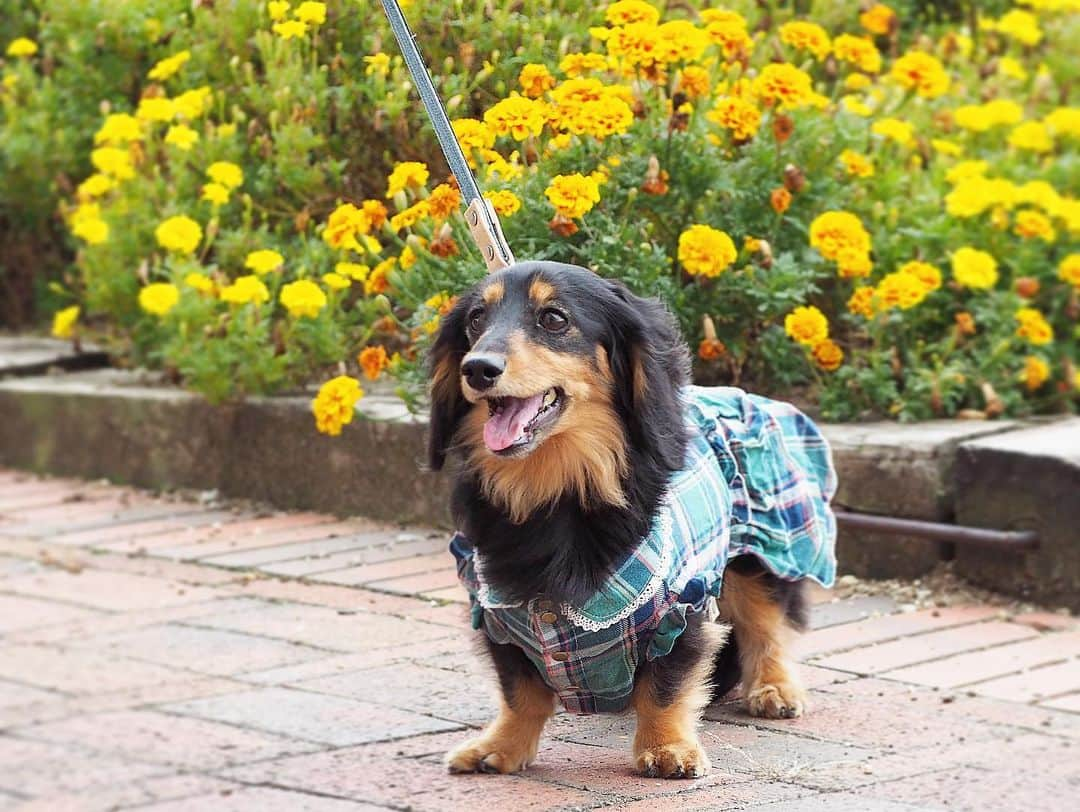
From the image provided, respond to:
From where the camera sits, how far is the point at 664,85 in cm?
462

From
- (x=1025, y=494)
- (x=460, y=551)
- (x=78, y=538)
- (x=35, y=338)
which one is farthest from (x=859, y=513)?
(x=35, y=338)

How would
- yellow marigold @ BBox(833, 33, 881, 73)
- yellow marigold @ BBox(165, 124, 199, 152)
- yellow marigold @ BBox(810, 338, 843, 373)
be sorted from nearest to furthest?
yellow marigold @ BBox(810, 338, 843, 373), yellow marigold @ BBox(833, 33, 881, 73), yellow marigold @ BBox(165, 124, 199, 152)

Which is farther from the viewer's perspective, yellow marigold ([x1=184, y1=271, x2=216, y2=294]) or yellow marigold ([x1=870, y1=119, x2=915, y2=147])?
yellow marigold ([x1=184, y1=271, x2=216, y2=294])

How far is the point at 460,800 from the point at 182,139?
3.32 m

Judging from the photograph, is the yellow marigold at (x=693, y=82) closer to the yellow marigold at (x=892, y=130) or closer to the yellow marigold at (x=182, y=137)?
the yellow marigold at (x=892, y=130)

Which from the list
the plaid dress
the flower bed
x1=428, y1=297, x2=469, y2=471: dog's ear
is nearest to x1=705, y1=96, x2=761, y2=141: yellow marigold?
the flower bed

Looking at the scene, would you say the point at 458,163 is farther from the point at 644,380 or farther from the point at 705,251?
the point at 705,251

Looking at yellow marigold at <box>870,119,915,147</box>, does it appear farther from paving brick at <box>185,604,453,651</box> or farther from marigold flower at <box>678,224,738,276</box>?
paving brick at <box>185,604,453,651</box>

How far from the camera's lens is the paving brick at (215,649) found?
11.9ft

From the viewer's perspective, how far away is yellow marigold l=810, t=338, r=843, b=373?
15.4 feet

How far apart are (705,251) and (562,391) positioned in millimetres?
1589

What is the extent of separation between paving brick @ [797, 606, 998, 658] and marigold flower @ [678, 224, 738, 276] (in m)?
1.01

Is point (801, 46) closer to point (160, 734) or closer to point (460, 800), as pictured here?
point (460, 800)

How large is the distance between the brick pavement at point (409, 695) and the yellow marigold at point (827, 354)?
2.45ft
